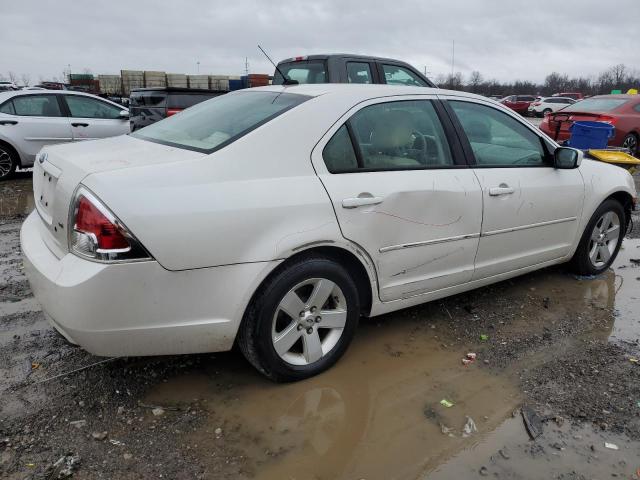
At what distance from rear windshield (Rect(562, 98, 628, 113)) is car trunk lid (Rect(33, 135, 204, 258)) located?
38.5 feet

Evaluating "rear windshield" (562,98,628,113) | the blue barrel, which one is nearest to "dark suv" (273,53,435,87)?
the blue barrel

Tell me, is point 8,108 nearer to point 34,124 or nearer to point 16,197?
point 34,124

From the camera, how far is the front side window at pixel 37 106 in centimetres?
876

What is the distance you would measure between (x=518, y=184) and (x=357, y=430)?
213cm

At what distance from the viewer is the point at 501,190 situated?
3604 mm

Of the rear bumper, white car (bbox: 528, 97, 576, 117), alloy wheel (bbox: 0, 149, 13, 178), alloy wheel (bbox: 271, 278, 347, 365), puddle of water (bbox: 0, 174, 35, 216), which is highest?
the rear bumper

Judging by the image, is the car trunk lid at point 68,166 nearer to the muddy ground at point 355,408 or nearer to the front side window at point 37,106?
the muddy ground at point 355,408

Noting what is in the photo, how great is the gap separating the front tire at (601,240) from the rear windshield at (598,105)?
8.43 m

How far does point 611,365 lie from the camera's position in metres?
3.28

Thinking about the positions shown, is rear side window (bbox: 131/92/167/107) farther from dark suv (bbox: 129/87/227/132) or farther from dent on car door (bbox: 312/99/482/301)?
dent on car door (bbox: 312/99/482/301)

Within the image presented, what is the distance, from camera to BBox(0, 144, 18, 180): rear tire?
8.55 meters

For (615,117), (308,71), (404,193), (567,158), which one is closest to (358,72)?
(308,71)

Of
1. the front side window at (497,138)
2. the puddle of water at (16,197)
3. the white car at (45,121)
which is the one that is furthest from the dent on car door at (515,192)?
the white car at (45,121)

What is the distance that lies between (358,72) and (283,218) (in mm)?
5056
